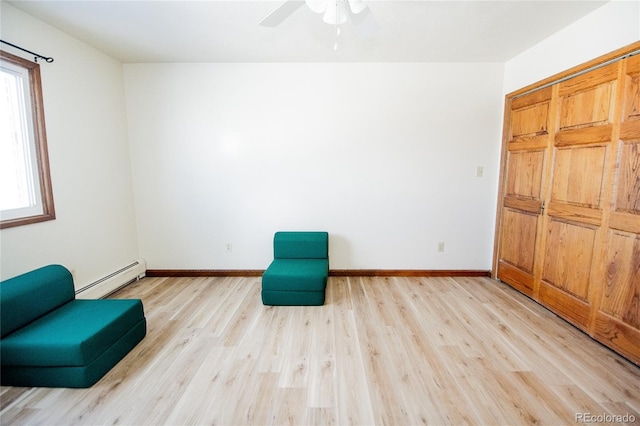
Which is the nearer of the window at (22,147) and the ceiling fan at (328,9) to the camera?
the ceiling fan at (328,9)

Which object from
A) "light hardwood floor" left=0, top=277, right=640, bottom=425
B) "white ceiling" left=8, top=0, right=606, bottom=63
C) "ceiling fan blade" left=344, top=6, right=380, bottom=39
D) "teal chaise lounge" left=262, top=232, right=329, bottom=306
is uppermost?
"white ceiling" left=8, top=0, right=606, bottom=63

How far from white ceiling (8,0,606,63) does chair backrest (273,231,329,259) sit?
2132 millimetres

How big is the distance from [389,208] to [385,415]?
2.41 metres

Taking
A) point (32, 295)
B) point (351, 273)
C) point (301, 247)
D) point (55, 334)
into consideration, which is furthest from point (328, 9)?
point (351, 273)

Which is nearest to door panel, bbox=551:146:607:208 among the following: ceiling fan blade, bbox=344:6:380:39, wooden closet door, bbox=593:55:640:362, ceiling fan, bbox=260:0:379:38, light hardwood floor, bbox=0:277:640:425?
wooden closet door, bbox=593:55:640:362

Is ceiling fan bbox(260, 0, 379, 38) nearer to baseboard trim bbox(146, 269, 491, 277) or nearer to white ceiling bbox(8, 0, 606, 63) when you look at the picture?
white ceiling bbox(8, 0, 606, 63)

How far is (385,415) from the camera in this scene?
157 cm

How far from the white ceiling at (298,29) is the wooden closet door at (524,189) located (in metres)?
0.70

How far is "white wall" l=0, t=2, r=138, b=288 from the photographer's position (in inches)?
90.3

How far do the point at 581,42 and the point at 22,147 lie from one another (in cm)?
487

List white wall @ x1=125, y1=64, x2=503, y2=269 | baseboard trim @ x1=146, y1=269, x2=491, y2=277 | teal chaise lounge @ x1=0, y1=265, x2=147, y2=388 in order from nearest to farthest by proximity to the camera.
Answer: teal chaise lounge @ x1=0, y1=265, x2=147, y2=388 → white wall @ x1=125, y1=64, x2=503, y2=269 → baseboard trim @ x1=146, y1=269, x2=491, y2=277

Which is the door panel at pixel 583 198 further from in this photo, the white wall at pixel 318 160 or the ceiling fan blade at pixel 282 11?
the ceiling fan blade at pixel 282 11

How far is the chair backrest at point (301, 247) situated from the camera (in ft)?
11.1

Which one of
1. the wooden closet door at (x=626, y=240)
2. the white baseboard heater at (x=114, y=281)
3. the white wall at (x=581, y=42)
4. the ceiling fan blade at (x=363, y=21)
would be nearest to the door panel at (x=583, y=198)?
the wooden closet door at (x=626, y=240)
